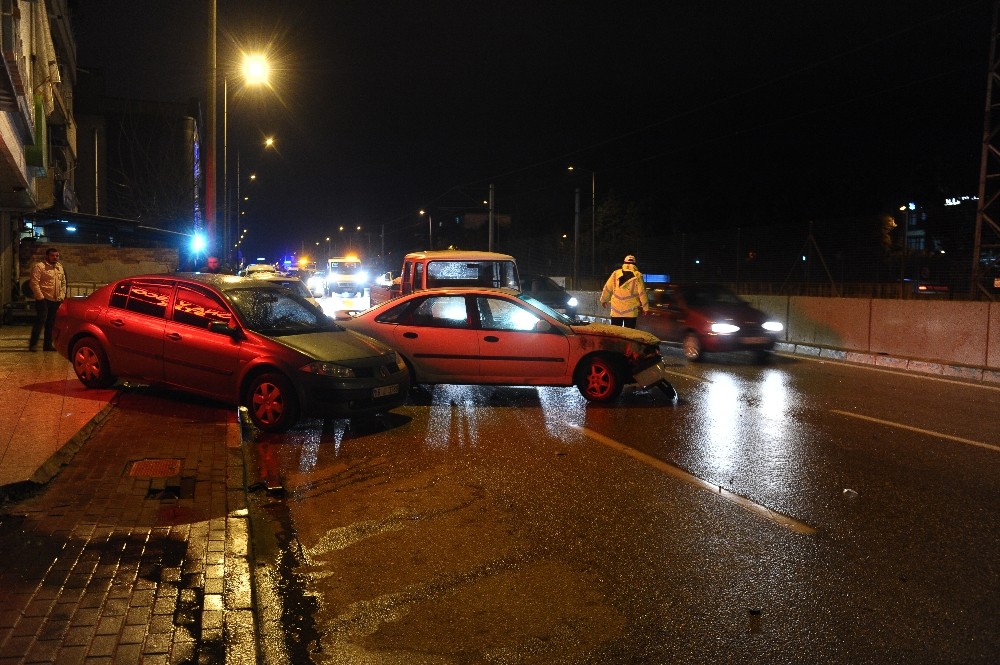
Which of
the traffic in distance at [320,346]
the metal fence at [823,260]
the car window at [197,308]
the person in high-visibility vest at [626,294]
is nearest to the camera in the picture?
the traffic in distance at [320,346]

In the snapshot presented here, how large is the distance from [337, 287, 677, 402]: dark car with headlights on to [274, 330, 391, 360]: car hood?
1173mm

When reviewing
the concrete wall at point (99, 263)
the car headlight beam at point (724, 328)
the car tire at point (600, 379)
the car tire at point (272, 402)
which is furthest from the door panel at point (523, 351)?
the concrete wall at point (99, 263)

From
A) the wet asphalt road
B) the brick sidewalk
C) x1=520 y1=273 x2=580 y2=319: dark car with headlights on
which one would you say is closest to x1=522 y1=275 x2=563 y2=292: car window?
x1=520 y1=273 x2=580 y2=319: dark car with headlights on

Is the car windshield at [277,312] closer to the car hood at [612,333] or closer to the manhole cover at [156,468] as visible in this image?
the manhole cover at [156,468]

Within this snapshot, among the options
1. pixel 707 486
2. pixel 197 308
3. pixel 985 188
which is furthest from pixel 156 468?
pixel 985 188

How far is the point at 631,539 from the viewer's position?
5719 millimetres

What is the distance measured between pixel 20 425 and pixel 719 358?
1288cm

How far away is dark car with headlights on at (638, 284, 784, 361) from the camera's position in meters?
16.2

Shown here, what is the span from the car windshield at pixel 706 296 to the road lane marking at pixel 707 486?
27.6ft

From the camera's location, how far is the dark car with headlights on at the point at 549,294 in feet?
80.5

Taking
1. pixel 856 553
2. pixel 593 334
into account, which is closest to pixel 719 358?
pixel 593 334

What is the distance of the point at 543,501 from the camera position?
262 inches

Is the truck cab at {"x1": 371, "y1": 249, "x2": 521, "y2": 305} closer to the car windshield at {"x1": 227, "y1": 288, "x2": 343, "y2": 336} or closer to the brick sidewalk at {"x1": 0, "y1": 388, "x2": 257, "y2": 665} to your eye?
the car windshield at {"x1": 227, "y1": 288, "x2": 343, "y2": 336}

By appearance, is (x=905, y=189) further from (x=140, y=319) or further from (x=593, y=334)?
(x=140, y=319)
